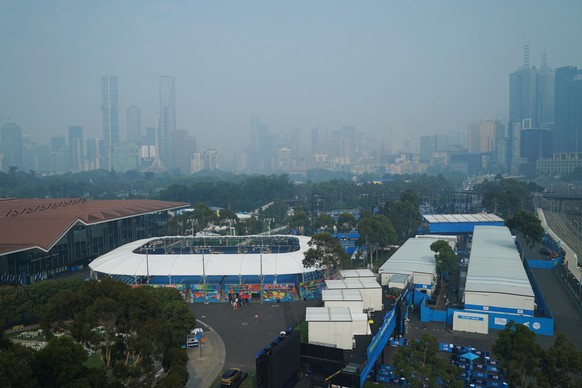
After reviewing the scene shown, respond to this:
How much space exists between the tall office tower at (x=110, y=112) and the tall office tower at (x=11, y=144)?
29335 millimetres

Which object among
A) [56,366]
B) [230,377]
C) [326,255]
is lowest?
[230,377]

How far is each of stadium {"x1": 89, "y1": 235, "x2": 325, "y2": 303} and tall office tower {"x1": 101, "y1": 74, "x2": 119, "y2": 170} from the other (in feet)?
541

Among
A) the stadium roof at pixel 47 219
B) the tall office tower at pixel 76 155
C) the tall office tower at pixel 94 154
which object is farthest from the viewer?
the tall office tower at pixel 76 155

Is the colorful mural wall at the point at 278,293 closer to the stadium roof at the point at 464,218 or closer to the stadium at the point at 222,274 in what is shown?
the stadium at the point at 222,274

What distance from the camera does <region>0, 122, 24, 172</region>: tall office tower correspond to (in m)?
157

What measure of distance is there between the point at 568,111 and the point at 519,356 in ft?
508

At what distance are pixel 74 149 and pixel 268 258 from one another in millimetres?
181850

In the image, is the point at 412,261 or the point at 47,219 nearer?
the point at 412,261

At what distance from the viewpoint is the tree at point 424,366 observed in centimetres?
1099

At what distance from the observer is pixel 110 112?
18775 cm

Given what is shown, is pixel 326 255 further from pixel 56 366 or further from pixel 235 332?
pixel 56 366

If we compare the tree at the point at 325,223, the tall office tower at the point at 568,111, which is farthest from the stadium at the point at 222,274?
the tall office tower at the point at 568,111

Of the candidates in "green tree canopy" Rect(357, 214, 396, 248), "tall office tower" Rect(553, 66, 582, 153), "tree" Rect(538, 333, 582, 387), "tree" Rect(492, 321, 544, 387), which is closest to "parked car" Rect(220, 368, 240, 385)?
"tree" Rect(492, 321, 544, 387)

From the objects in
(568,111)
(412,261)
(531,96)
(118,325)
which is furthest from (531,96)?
(118,325)
